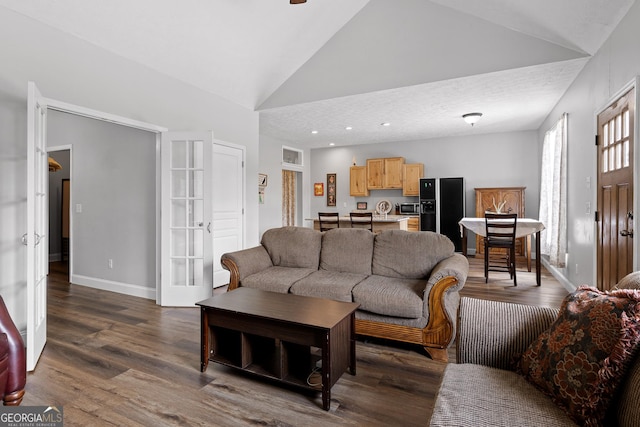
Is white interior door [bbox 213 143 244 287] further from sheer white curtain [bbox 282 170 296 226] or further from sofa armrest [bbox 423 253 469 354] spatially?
sheer white curtain [bbox 282 170 296 226]

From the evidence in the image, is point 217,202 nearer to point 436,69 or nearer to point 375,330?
point 375,330

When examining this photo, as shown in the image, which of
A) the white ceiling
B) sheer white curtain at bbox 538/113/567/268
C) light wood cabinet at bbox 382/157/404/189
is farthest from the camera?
light wood cabinet at bbox 382/157/404/189

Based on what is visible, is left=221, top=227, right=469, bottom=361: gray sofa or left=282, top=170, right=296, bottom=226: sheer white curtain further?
left=282, top=170, right=296, bottom=226: sheer white curtain

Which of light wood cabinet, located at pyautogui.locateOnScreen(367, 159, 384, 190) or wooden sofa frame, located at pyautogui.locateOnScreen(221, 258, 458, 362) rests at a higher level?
light wood cabinet, located at pyautogui.locateOnScreen(367, 159, 384, 190)

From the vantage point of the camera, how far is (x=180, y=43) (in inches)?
145

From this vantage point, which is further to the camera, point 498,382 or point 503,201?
point 503,201

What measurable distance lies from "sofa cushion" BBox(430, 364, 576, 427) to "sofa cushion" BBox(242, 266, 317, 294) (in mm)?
1847

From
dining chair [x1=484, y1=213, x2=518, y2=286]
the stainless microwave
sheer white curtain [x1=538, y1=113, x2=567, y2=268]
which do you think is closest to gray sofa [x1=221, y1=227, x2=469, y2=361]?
dining chair [x1=484, y1=213, x2=518, y2=286]

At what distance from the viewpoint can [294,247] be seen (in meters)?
3.67

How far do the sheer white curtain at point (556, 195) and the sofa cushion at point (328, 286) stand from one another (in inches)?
127

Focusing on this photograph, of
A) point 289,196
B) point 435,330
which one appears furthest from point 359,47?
point 289,196

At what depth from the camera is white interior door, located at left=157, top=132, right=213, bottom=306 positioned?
392 cm

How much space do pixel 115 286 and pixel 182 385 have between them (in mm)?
2877

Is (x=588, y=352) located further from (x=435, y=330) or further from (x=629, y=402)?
(x=435, y=330)
